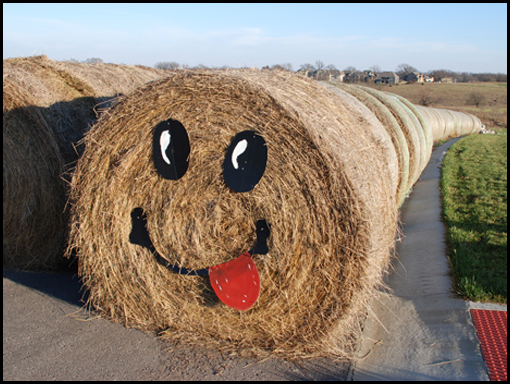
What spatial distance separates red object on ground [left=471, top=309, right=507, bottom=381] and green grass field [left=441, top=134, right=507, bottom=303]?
0.98ft

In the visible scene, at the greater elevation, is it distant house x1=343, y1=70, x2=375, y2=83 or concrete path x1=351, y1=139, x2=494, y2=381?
distant house x1=343, y1=70, x2=375, y2=83

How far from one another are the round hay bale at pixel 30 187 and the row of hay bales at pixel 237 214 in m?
1.18

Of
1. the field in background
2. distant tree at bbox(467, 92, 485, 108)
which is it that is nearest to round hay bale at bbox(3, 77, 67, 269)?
the field in background

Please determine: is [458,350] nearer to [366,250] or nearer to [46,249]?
[366,250]

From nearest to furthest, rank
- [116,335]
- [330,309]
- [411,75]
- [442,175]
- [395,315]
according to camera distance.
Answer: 1. [330,309]
2. [116,335]
3. [395,315]
4. [442,175]
5. [411,75]

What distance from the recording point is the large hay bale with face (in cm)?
291

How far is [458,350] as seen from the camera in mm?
3121

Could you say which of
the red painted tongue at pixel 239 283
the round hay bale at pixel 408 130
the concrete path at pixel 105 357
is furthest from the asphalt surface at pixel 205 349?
the round hay bale at pixel 408 130

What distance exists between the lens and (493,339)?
3217mm

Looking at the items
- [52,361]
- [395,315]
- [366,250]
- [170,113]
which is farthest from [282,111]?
[52,361]

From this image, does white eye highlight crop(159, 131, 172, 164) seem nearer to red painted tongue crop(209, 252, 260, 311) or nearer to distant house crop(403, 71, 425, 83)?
red painted tongue crop(209, 252, 260, 311)

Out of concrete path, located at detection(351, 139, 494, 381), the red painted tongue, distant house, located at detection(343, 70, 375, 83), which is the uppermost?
distant house, located at detection(343, 70, 375, 83)

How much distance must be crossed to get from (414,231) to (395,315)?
263cm

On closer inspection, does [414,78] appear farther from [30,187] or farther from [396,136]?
[30,187]
